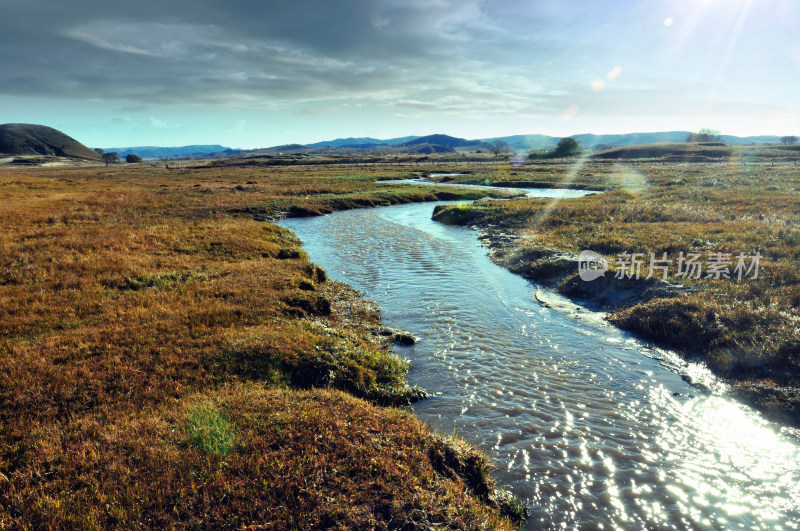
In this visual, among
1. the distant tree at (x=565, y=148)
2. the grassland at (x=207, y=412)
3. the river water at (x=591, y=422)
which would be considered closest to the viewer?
the grassland at (x=207, y=412)

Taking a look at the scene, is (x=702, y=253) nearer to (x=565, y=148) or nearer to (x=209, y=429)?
(x=209, y=429)

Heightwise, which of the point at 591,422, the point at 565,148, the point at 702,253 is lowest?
the point at 591,422

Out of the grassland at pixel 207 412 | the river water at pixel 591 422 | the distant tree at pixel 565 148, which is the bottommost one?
the river water at pixel 591 422

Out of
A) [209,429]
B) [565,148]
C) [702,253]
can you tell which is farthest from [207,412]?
[565,148]

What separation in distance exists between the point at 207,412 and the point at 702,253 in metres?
24.1

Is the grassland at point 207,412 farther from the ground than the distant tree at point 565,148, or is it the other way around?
the distant tree at point 565,148

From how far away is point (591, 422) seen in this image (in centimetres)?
1012

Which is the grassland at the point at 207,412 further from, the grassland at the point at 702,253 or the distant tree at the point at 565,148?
the distant tree at the point at 565,148

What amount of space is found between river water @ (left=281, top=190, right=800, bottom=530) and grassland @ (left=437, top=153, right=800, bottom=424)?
3.78ft

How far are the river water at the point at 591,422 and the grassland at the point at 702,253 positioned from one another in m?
1.15

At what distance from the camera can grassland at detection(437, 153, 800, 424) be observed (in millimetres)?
12305

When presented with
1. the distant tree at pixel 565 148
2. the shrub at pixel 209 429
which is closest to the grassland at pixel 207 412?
the shrub at pixel 209 429

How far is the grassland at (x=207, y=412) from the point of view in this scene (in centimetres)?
612

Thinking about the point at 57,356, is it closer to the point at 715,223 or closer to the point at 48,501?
the point at 48,501
